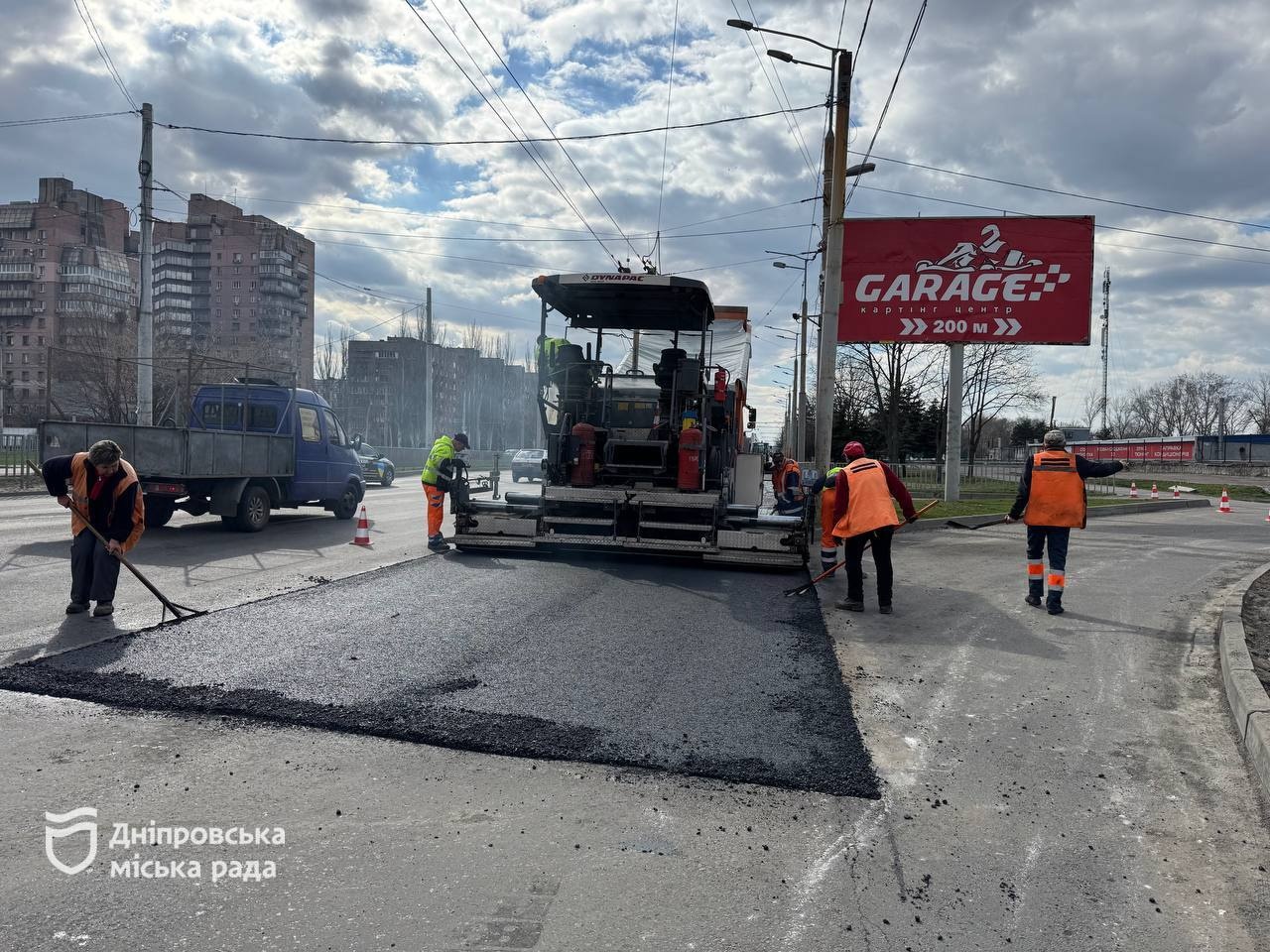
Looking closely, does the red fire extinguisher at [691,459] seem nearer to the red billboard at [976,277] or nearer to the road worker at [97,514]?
the road worker at [97,514]

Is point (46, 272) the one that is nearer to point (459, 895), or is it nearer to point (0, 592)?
point (0, 592)

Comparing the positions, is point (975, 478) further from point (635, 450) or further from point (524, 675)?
point (524, 675)

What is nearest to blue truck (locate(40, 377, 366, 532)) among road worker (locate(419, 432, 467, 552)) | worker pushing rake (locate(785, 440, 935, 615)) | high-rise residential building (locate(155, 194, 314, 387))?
road worker (locate(419, 432, 467, 552))

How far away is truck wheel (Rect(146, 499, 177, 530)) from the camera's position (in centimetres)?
1198

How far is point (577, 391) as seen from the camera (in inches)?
425

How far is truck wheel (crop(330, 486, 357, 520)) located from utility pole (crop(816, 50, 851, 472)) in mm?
8024

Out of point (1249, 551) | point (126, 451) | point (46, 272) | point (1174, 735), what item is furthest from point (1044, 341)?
point (46, 272)

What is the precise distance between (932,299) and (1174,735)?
54.0 ft

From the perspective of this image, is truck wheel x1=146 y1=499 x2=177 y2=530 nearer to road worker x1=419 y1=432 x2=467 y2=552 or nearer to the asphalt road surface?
road worker x1=419 y1=432 x2=467 y2=552

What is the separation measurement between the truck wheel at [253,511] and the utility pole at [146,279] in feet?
23.4

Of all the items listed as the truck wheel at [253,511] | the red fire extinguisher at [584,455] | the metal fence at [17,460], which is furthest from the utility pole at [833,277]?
the metal fence at [17,460]

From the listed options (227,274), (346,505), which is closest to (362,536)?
(346,505)

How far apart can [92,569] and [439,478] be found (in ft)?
16.4

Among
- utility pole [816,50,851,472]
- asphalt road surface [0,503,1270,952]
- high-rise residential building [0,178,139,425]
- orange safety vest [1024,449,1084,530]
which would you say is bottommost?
asphalt road surface [0,503,1270,952]
